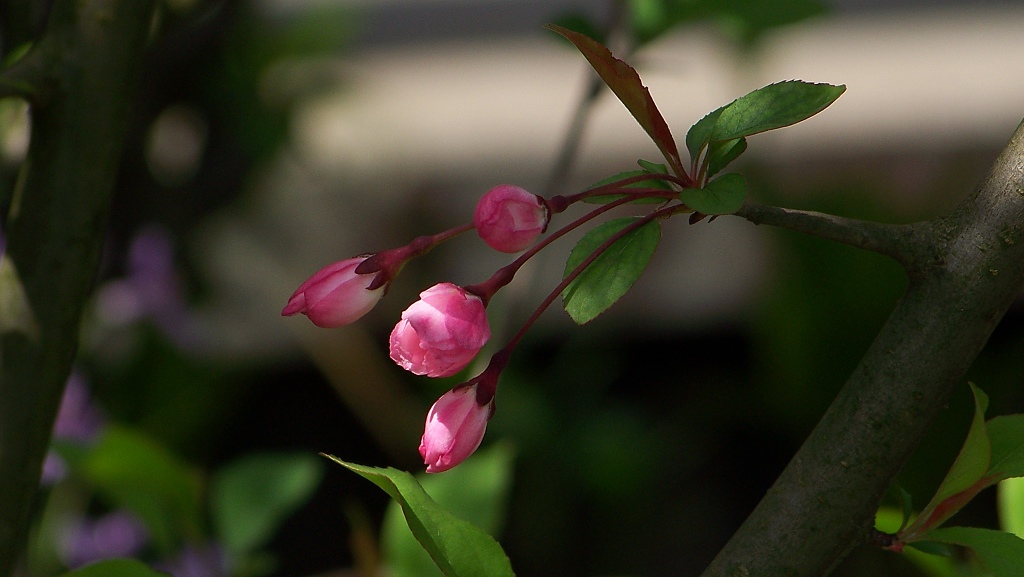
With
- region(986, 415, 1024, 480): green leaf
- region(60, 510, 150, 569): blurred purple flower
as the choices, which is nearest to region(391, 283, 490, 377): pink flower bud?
region(986, 415, 1024, 480): green leaf

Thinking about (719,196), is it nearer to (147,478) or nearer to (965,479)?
(965,479)

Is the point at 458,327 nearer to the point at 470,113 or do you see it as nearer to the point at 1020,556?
the point at 1020,556

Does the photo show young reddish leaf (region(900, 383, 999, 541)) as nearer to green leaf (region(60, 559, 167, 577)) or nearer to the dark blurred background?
green leaf (region(60, 559, 167, 577))

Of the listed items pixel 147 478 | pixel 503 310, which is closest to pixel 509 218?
pixel 147 478

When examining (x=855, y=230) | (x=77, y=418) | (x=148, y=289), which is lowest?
(x=77, y=418)

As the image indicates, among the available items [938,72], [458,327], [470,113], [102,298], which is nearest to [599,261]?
[458,327]
